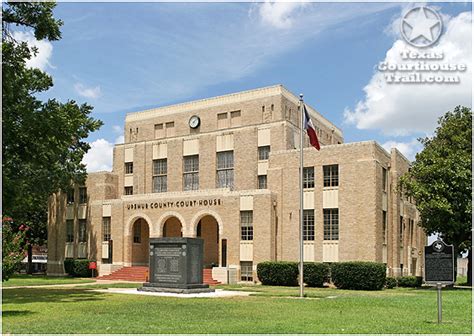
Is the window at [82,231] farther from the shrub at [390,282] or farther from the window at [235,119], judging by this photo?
the shrub at [390,282]

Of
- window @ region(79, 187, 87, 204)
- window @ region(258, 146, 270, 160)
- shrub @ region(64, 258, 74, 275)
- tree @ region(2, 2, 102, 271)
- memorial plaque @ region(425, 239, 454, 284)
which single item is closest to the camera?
memorial plaque @ region(425, 239, 454, 284)

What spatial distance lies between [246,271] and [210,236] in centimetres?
727

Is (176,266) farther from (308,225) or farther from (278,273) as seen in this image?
(308,225)

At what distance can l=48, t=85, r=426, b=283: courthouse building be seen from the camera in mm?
38438

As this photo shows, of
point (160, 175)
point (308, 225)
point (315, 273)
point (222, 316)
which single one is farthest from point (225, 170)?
point (222, 316)

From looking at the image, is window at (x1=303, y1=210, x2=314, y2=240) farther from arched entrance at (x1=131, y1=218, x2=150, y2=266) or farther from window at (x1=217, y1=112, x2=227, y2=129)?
arched entrance at (x1=131, y1=218, x2=150, y2=266)

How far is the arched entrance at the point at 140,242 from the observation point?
155 ft

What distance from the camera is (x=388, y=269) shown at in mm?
39656

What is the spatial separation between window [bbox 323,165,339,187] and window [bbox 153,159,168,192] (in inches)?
623

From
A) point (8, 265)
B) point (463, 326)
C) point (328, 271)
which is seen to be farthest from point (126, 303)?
point (328, 271)

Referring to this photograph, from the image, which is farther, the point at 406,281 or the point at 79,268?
the point at 79,268

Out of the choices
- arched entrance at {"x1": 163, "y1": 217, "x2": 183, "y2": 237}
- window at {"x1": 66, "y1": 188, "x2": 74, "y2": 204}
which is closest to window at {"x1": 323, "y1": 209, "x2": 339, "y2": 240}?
arched entrance at {"x1": 163, "y1": 217, "x2": 183, "y2": 237}

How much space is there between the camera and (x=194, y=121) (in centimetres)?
4944

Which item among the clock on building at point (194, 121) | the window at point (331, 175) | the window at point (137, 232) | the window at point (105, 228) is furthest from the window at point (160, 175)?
the window at point (331, 175)
